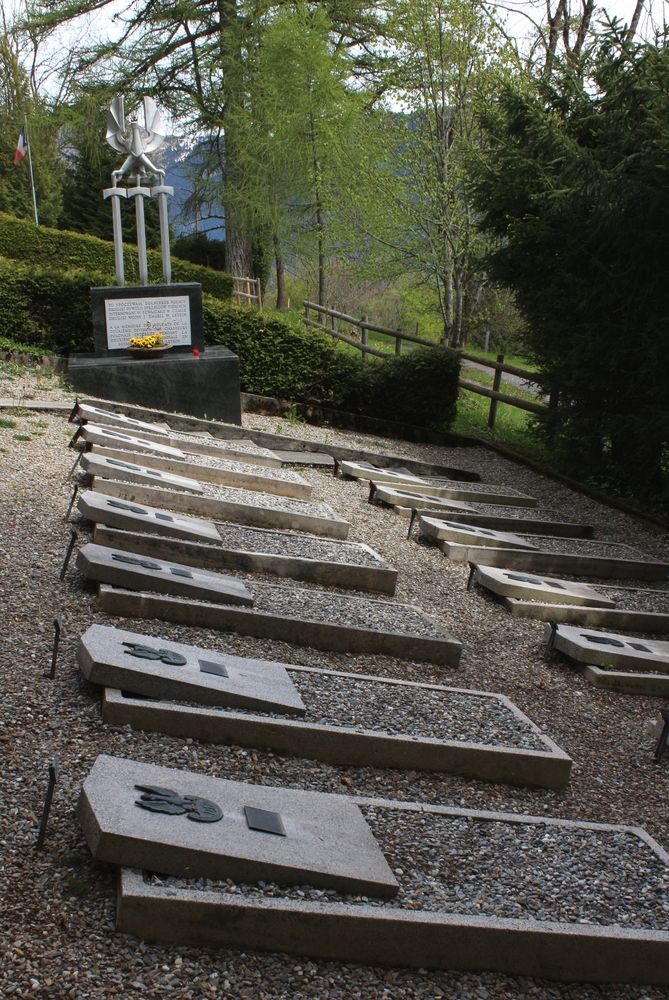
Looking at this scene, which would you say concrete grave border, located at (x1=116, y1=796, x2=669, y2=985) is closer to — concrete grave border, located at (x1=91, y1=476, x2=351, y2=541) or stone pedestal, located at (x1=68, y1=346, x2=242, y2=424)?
concrete grave border, located at (x1=91, y1=476, x2=351, y2=541)

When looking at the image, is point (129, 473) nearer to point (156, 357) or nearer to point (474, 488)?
point (474, 488)

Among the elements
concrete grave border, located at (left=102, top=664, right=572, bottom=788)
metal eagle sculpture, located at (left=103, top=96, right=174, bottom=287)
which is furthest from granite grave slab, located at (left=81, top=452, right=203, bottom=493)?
metal eagle sculpture, located at (left=103, top=96, right=174, bottom=287)

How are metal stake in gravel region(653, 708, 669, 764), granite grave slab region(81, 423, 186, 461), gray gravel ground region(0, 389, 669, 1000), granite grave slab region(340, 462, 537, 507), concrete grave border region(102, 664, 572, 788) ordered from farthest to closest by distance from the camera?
granite grave slab region(340, 462, 537, 507) < granite grave slab region(81, 423, 186, 461) < metal stake in gravel region(653, 708, 669, 764) < concrete grave border region(102, 664, 572, 788) < gray gravel ground region(0, 389, 669, 1000)

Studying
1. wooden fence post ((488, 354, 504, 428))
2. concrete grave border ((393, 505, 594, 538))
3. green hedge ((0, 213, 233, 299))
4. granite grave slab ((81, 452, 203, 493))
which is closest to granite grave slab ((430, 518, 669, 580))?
concrete grave border ((393, 505, 594, 538))

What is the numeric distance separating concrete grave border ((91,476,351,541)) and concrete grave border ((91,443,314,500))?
0.58 m

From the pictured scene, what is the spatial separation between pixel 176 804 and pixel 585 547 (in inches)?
234

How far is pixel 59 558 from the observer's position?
15.2 feet

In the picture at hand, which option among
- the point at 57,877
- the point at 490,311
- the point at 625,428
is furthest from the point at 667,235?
the point at 490,311

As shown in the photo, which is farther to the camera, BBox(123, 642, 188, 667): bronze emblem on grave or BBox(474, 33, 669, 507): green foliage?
BBox(474, 33, 669, 507): green foliage

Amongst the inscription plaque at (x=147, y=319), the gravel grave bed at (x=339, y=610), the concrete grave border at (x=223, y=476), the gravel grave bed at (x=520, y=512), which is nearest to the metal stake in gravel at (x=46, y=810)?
the gravel grave bed at (x=339, y=610)

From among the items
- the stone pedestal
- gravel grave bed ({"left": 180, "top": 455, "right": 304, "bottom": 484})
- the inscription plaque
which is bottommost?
gravel grave bed ({"left": 180, "top": 455, "right": 304, "bottom": 484})

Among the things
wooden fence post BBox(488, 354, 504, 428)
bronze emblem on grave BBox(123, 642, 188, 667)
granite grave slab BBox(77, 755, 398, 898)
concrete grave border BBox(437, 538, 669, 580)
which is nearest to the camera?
granite grave slab BBox(77, 755, 398, 898)

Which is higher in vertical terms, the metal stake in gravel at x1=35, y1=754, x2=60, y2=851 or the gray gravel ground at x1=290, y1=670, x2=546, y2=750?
the metal stake in gravel at x1=35, y1=754, x2=60, y2=851

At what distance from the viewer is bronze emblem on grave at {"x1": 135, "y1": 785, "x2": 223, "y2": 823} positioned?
92.5 inches
